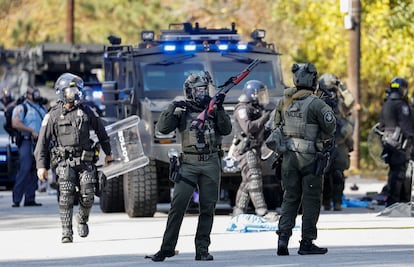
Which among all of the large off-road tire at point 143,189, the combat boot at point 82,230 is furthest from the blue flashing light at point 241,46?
the combat boot at point 82,230

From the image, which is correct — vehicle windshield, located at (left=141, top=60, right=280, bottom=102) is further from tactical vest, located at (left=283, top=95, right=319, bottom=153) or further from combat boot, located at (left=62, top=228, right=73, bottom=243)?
tactical vest, located at (left=283, top=95, right=319, bottom=153)

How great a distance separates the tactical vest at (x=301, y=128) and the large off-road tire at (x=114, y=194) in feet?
20.9

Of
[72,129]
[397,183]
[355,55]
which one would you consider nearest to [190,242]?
[72,129]

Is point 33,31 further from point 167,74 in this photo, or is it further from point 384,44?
point 167,74

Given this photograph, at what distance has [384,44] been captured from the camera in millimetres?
30500

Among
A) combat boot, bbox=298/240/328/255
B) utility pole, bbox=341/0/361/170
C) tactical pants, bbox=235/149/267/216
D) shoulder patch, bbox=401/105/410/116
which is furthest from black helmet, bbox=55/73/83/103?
utility pole, bbox=341/0/361/170

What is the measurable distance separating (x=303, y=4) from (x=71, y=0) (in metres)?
11.1

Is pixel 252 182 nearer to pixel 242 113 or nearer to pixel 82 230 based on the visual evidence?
pixel 242 113

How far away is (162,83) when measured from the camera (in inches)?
736

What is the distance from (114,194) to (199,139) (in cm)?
676

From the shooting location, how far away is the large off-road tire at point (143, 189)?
1758cm

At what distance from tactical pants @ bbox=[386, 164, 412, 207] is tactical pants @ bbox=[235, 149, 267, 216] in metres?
2.94

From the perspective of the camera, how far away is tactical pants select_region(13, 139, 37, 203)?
20391 millimetres

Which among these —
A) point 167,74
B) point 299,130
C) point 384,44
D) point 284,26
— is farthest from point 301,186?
point 284,26
